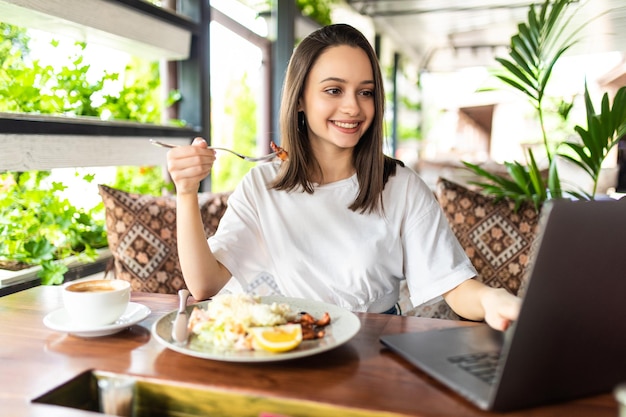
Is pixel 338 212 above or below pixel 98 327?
above

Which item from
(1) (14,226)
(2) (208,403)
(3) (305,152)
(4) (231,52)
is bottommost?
(2) (208,403)

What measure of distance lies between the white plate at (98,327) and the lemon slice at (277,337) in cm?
28

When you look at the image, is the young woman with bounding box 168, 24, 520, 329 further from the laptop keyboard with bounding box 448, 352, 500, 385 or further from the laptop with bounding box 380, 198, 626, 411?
the laptop with bounding box 380, 198, 626, 411

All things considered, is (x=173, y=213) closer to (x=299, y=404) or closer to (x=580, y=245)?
(x=299, y=404)

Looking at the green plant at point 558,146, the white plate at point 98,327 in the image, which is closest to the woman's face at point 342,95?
the white plate at point 98,327

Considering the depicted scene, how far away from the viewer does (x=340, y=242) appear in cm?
146

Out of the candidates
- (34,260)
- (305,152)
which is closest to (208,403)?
(305,152)

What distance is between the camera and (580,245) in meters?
0.64

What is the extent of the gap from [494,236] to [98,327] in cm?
154

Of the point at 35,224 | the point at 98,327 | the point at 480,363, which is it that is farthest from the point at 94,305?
the point at 35,224

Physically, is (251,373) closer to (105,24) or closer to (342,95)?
(342,95)

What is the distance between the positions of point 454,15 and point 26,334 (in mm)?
7574

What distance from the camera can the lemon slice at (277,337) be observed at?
2.72 ft

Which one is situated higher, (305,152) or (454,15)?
(454,15)
